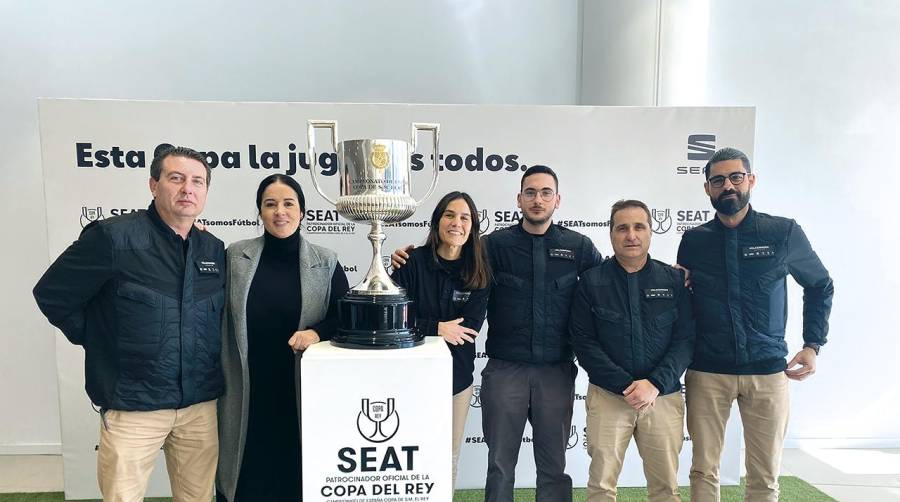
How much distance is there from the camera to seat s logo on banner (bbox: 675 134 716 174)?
284 centimetres

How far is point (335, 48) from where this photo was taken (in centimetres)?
349

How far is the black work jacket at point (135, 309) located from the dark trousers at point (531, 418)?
1.06m

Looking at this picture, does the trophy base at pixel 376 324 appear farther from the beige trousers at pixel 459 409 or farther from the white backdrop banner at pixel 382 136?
the white backdrop banner at pixel 382 136

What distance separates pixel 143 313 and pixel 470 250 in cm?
105

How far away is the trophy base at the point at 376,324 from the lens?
1407 mm

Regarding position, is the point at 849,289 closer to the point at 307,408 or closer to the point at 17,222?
the point at 307,408

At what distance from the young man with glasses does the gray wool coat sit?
0.69 meters

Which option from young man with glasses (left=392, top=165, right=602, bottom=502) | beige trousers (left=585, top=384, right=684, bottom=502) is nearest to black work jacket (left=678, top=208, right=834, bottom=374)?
beige trousers (left=585, top=384, right=684, bottom=502)

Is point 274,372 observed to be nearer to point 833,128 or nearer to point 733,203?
point 733,203

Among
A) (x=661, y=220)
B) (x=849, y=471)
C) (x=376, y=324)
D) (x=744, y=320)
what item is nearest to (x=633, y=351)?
(x=744, y=320)

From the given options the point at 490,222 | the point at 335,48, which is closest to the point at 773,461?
the point at 490,222

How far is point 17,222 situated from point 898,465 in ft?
18.2

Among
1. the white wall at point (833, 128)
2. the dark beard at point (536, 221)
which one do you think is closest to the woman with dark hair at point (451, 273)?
the dark beard at point (536, 221)

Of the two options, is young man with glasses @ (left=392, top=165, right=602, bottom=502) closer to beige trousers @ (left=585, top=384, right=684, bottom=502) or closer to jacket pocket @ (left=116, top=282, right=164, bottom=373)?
beige trousers @ (left=585, top=384, right=684, bottom=502)
